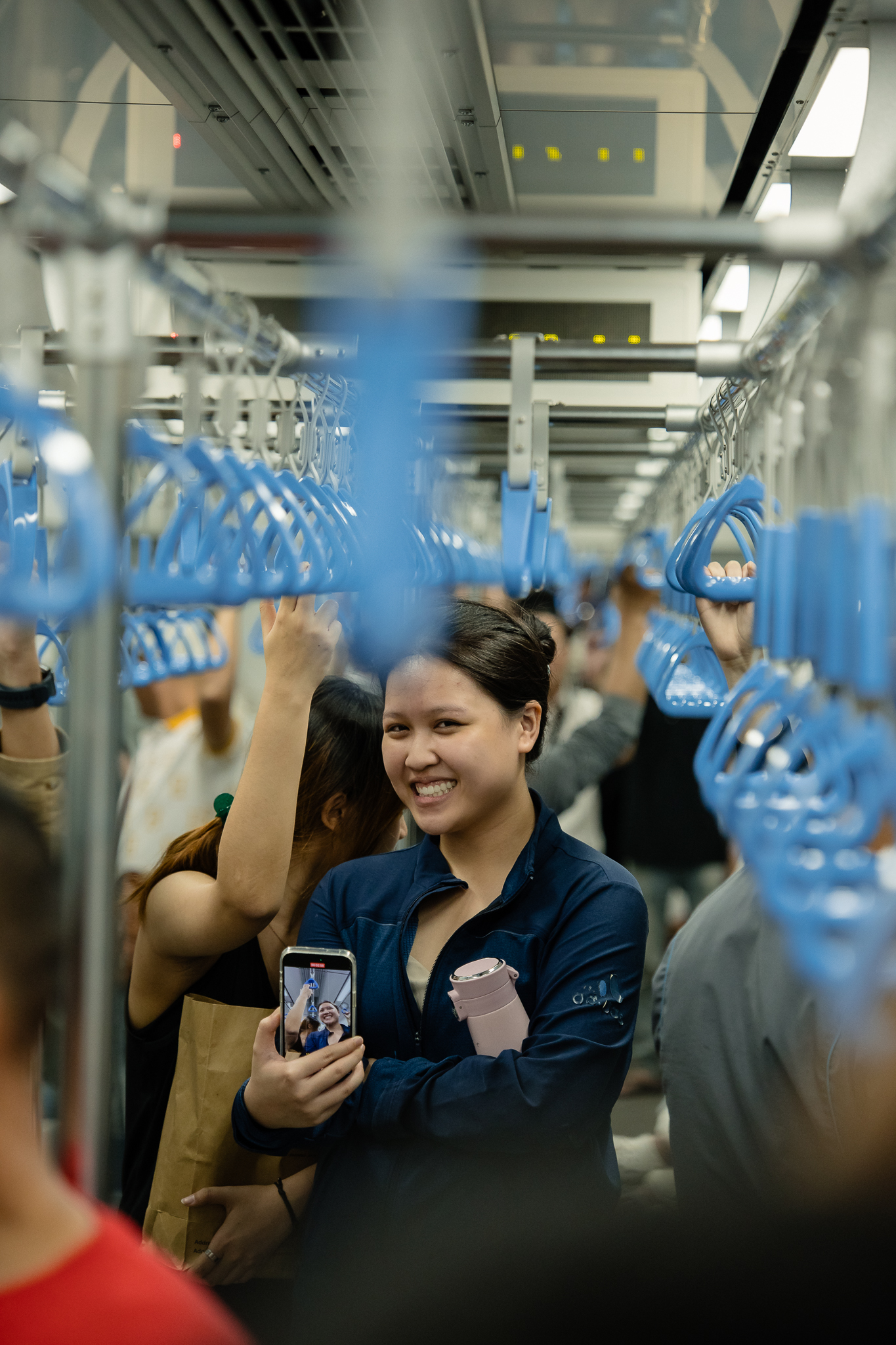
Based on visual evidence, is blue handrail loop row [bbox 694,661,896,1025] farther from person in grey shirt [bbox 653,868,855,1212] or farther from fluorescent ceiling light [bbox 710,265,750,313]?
fluorescent ceiling light [bbox 710,265,750,313]

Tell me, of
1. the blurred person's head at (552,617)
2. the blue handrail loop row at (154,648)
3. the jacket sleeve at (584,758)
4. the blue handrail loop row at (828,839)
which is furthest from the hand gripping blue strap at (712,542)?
the jacket sleeve at (584,758)

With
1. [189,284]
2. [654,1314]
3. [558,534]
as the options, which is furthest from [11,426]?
[558,534]

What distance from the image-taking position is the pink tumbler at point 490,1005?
1.53 m

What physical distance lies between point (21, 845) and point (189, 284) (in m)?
0.68

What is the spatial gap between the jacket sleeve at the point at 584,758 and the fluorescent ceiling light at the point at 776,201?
1598mm

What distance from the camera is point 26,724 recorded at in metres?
1.94

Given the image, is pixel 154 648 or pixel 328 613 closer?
pixel 328 613

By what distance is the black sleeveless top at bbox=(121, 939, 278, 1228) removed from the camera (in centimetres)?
174

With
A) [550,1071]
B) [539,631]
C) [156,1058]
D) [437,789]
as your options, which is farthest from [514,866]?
[156,1058]

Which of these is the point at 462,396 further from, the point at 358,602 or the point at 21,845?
the point at 21,845

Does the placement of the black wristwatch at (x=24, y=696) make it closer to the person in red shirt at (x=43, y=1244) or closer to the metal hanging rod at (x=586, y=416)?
the metal hanging rod at (x=586, y=416)

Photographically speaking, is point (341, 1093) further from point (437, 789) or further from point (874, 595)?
point (874, 595)

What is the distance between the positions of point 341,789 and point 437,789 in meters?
0.31

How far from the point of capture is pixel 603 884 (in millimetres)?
1651
